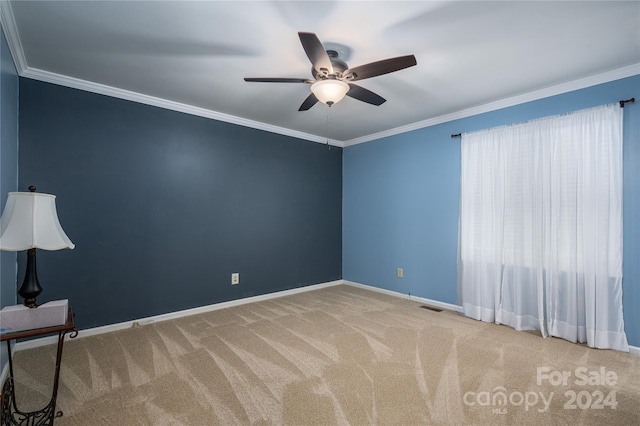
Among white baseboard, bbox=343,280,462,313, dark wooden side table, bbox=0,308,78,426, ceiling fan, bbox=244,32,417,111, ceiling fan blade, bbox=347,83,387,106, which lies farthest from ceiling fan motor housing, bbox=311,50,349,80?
white baseboard, bbox=343,280,462,313

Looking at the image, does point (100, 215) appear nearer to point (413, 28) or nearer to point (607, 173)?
point (413, 28)

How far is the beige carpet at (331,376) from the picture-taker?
1741mm

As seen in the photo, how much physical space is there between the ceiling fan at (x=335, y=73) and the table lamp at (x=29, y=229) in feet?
4.52

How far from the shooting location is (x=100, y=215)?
2.91 m

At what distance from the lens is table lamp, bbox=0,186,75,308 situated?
1.54 metres

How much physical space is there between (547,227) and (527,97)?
133 cm

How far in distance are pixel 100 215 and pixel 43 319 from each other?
5.16ft

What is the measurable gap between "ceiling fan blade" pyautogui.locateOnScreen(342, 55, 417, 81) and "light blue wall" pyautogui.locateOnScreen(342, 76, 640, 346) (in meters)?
1.98

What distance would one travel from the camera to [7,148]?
2174 mm

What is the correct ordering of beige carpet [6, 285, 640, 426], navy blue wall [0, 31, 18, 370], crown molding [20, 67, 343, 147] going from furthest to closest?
crown molding [20, 67, 343, 147], navy blue wall [0, 31, 18, 370], beige carpet [6, 285, 640, 426]

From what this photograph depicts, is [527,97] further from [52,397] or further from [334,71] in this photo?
[52,397]

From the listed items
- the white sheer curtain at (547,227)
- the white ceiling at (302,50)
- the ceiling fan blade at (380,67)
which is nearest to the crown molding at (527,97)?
the white ceiling at (302,50)

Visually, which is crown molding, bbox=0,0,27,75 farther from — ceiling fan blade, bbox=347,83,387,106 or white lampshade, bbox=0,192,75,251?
ceiling fan blade, bbox=347,83,387,106

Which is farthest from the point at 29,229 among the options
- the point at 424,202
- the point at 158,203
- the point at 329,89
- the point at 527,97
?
the point at 527,97
